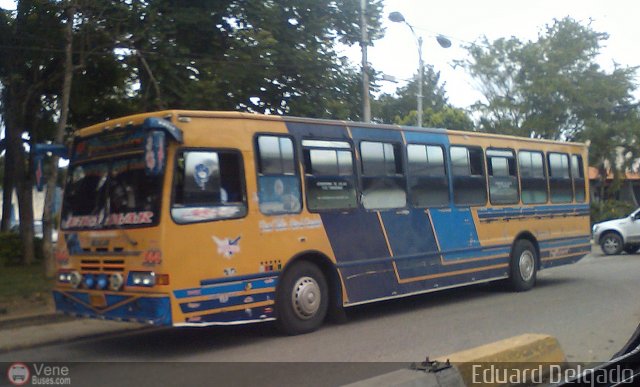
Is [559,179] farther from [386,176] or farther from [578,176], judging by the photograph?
[386,176]

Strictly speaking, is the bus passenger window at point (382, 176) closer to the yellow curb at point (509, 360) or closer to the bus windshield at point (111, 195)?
the bus windshield at point (111, 195)

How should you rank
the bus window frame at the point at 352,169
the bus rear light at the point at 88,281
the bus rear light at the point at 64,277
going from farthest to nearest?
the bus window frame at the point at 352,169 → the bus rear light at the point at 64,277 → the bus rear light at the point at 88,281

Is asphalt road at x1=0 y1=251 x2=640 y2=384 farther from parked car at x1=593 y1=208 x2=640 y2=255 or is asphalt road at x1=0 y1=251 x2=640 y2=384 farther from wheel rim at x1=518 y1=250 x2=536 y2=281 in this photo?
parked car at x1=593 y1=208 x2=640 y2=255

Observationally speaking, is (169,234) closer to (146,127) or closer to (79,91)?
(146,127)

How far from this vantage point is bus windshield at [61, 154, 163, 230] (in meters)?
8.60

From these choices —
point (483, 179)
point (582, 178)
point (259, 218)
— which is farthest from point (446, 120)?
point (259, 218)

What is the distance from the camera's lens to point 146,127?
8.34 meters

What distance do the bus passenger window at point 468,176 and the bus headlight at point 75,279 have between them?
6339mm

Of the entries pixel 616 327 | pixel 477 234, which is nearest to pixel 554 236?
pixel 477 234

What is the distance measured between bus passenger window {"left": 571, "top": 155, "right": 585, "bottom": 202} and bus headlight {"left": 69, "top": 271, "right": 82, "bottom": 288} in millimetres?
10697

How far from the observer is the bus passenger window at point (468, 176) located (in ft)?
41.1

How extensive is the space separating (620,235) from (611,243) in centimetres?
46

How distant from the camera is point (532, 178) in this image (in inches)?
563

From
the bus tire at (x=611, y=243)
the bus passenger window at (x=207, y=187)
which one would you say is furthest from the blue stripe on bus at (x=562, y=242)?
the bus tire at (x=611, y=243)
